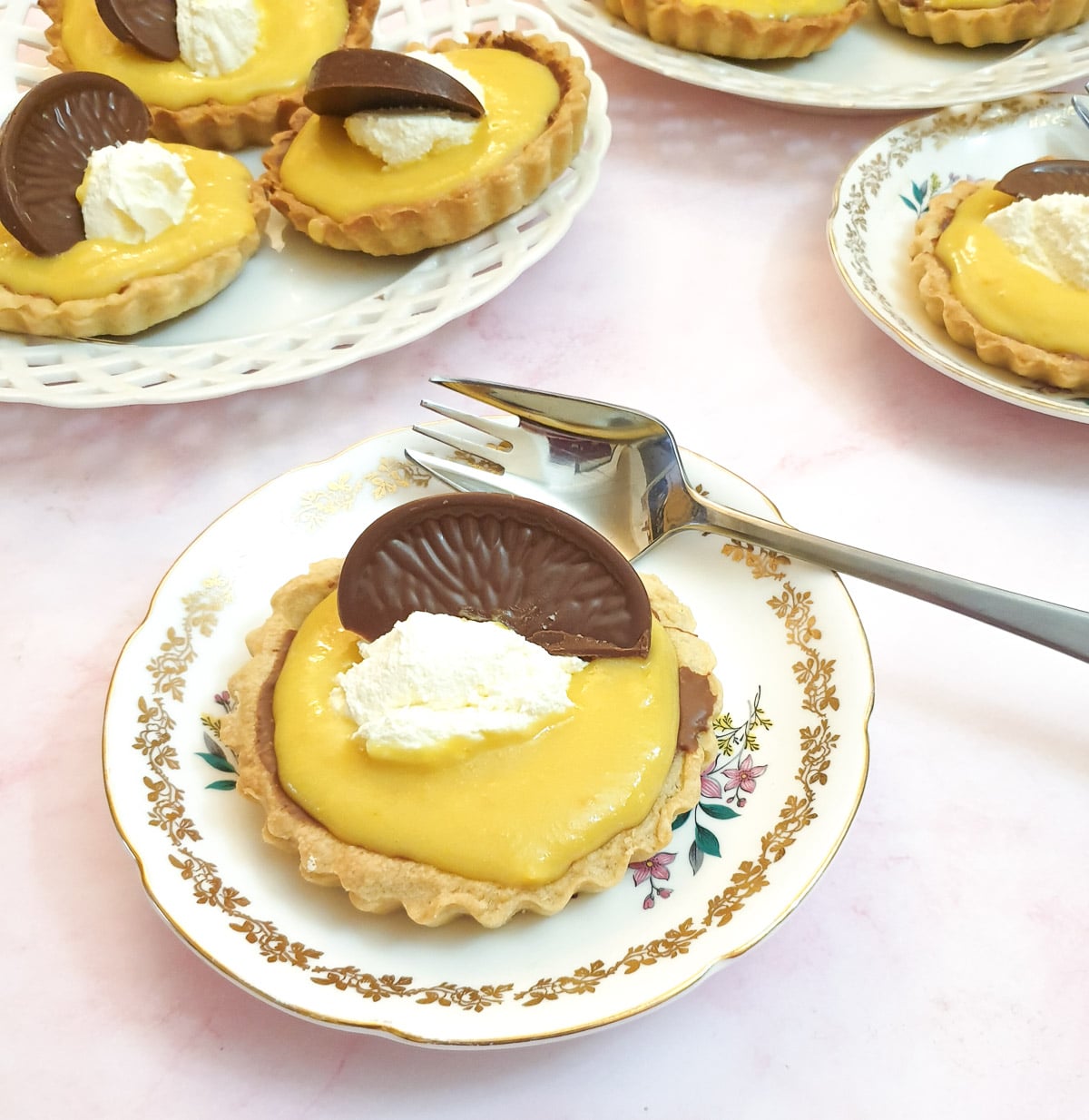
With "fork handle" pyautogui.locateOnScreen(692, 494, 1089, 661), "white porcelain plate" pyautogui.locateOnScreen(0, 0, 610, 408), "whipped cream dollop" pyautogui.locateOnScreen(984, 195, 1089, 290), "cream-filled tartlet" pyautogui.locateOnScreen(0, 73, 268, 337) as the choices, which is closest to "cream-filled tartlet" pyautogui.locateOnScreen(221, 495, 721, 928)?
"fork handle" pyautogui.locateOnScreen(692, 494, 1089, 661)

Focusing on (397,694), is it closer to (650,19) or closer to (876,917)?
(876,917)

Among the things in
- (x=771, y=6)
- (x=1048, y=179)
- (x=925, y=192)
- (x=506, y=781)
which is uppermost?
(x=771, y=6)


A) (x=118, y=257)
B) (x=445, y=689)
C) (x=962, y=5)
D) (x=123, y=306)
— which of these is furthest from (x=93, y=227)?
(x=962, y=5)

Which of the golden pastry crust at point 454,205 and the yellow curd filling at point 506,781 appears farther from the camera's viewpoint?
the golden pastry crust at point 454,205

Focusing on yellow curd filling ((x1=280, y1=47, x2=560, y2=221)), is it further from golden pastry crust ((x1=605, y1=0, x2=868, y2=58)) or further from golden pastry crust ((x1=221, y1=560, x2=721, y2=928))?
golden pastry crust ((x1=221, y1=560, x2=721, y2=928))

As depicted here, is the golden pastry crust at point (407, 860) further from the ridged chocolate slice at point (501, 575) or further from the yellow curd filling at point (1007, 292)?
the yellow curd filling at point (1007, 292)

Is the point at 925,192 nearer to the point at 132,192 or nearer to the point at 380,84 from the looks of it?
the point at 380,84

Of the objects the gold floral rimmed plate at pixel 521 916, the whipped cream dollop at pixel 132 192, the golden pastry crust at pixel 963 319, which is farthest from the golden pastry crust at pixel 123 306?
the golden pastry crust at pixel 963 319
